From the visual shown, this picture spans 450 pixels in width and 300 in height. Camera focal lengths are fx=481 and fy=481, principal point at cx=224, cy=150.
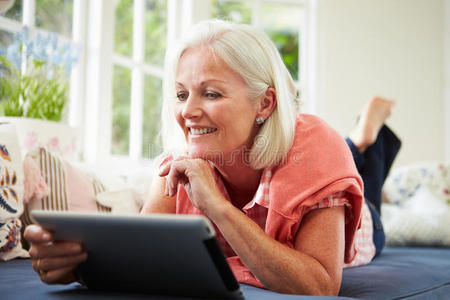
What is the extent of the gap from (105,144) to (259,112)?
5.85ft

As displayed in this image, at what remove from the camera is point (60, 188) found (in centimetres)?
162

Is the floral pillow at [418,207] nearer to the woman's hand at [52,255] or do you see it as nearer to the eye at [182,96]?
the eye at [182,96]

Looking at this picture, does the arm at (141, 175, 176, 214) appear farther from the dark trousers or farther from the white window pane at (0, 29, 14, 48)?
the white window pane at (0, 29, 14, 48)

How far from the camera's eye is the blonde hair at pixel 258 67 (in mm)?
1192

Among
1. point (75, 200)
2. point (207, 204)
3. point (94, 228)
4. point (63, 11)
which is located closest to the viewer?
point (94, 228)

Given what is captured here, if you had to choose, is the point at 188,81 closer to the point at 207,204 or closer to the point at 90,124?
the point at 207,204

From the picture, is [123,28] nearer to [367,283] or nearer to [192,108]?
[192,108]

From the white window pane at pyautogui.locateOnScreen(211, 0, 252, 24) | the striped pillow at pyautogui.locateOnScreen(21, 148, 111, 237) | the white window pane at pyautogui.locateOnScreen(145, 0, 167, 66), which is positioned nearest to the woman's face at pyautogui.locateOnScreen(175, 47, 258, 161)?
the striped pillow at pyautogui.locateOnScreen(21, 148, 111, 237)

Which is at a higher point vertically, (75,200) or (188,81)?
(188,81)

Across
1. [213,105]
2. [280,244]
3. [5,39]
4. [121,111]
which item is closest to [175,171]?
[213,105]

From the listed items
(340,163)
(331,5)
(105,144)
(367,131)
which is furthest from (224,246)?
(331,5)

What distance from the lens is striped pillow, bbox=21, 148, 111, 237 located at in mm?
1587

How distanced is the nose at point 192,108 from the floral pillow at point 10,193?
58 cm

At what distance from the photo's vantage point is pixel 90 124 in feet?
9.18
